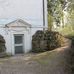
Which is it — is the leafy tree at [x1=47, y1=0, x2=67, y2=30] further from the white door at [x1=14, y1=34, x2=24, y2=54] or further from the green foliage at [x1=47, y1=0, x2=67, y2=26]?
the white door at [x1=14, y1=34, x2=24, y2=54]

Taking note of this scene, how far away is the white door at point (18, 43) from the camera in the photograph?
19.1m

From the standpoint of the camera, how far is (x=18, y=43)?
19.2 m

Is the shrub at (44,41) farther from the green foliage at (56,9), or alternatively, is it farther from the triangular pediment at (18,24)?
the green foliage at (56,9)

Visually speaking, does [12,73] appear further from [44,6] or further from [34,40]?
[44,6]

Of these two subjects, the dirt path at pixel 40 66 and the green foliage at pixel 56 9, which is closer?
the dirt path at pixel 40 66

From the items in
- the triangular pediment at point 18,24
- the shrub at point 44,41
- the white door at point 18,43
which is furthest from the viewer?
the shrub at point 44,41

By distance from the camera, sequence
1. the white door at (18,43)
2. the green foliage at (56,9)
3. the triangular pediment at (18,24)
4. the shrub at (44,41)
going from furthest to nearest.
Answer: the green foliage at (56,9)
the shrub at (44,41)
the white door at (18,43)
the triangular pediment at (18,24)

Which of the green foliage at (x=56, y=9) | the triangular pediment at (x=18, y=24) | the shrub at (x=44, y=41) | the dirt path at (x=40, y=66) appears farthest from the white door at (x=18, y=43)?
the green foliage at (x=56, y=9)

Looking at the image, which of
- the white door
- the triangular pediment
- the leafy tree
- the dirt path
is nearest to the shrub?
the white door

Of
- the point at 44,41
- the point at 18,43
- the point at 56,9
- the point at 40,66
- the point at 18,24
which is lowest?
the point at 40,66

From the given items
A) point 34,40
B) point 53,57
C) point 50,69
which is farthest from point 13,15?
point 50,69

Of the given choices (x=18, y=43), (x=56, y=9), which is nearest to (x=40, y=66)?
(x=18, y=43)

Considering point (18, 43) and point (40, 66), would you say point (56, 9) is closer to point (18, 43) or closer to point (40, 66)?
point (18, 43)

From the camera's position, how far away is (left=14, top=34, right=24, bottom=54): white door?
19078mm
